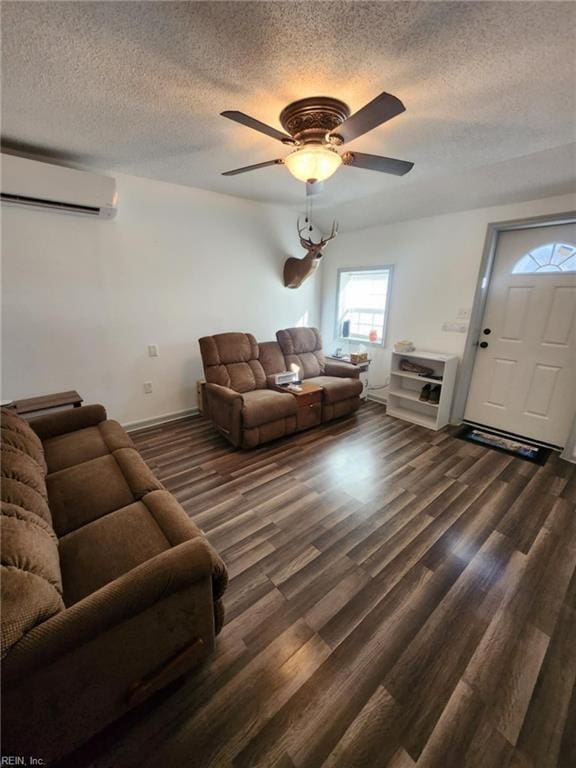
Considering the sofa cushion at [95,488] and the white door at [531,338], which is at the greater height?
the white door at [531,338]

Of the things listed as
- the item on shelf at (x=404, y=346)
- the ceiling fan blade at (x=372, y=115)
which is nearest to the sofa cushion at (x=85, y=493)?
the ceiling fan blade at (x=372, y=115)

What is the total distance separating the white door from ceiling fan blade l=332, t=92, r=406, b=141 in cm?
245

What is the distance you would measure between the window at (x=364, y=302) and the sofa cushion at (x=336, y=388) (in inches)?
38.1

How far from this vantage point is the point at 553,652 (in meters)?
1.33

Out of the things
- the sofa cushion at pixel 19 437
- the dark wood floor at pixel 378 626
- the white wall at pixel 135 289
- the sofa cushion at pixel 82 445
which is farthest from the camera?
the white wall at pixel 135 289

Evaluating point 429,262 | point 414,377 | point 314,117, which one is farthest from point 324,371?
point 314,117

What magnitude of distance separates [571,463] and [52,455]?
13.8ft

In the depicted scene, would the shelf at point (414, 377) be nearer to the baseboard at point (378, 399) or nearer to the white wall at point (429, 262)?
the white wall at point (429, 262)

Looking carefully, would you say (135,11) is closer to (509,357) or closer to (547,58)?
(547,58)

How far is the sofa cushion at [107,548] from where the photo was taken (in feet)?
3.67

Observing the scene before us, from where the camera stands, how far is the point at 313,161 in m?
1.67

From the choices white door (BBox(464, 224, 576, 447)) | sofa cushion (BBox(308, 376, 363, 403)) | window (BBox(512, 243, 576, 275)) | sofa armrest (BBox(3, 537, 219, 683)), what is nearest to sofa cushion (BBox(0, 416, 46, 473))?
sofa armrest (BBox(3, 537, 219, 683))

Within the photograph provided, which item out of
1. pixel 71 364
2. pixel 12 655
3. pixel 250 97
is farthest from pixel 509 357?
pixel 71 364

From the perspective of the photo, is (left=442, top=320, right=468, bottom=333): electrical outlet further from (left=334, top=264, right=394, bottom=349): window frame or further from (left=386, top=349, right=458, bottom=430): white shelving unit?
(left=334, top=264, right=394, bottom=349): window frame
